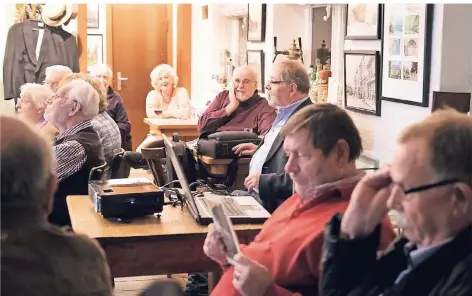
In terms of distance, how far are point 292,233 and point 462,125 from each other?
659 mm

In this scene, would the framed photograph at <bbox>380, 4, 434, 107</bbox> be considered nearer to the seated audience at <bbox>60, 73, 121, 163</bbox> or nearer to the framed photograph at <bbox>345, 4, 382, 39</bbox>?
the framed photograph at <bbox>345, 4, 382, 39</bbox>

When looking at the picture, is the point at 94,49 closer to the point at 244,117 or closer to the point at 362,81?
the point at 244,117

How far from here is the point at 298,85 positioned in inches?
143

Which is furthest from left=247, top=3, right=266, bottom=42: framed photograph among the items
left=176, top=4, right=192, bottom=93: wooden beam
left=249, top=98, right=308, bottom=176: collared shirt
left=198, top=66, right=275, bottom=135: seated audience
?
left=176, top=4, right=192, bottom=93: wooden beam

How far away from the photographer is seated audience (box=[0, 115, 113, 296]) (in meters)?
1.37

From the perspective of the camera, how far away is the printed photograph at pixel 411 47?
3.20 m

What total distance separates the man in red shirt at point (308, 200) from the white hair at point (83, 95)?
1634mm

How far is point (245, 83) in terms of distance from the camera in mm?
4926

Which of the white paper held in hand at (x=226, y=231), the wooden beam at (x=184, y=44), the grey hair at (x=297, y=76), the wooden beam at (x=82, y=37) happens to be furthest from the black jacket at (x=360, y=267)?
the wooden beam at (x=184, y=44)

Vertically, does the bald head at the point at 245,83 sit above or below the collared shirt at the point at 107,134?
above

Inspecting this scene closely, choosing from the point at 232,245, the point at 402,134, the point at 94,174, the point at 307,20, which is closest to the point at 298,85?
the point at 94,174

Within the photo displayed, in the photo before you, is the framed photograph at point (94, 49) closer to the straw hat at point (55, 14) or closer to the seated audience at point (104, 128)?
the straw hat at point (55, 14)

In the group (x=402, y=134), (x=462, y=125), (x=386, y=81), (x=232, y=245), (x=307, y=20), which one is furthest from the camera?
(x=307, y=20)

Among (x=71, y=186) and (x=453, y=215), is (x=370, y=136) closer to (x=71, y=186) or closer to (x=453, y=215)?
(x=71, y=186)
